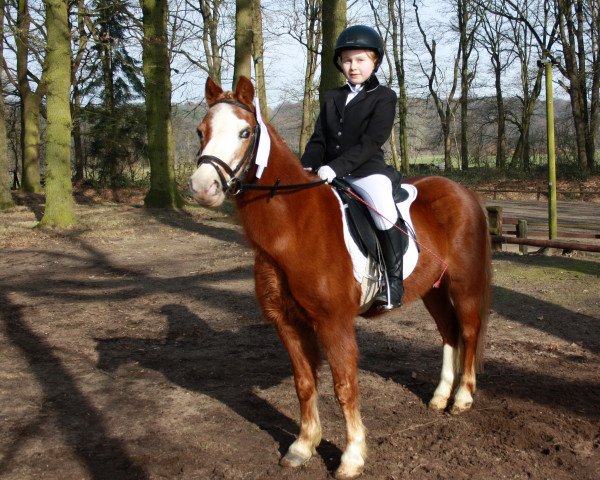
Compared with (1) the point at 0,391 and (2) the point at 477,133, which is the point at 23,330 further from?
(2) the point at 477,133

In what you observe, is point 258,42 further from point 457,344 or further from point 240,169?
point 240,169

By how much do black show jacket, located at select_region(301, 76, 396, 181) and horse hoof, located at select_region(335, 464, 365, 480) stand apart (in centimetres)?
192

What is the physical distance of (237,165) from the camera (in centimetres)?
346

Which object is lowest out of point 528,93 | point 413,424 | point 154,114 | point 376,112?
point 413,424

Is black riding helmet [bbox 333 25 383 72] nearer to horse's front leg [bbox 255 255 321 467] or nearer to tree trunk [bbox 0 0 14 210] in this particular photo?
horse's front leg [bbox 255 255 321 467]

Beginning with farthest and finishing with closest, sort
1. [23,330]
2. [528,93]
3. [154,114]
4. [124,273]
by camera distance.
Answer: [528,93] < [154,114] < [124,273] < [23,330]

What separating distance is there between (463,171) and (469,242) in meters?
35.2

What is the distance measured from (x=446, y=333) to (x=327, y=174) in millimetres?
2190

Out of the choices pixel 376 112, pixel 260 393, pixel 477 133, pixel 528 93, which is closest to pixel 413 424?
pixel 260 393

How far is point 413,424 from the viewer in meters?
4.64

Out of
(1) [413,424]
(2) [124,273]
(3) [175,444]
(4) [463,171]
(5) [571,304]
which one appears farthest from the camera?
(4) [463,171]

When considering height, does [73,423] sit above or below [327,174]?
below

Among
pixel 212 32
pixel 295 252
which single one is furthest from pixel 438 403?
pixel 212 32

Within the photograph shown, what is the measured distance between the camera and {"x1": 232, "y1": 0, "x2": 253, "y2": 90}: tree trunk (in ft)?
57.0
